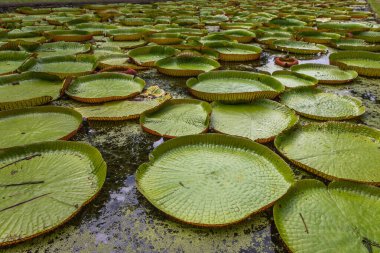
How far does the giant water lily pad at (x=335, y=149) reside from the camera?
5.77 feet

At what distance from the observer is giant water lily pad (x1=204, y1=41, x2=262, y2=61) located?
403 centimetres

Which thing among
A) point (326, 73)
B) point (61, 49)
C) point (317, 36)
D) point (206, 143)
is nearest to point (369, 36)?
point (317, 36)

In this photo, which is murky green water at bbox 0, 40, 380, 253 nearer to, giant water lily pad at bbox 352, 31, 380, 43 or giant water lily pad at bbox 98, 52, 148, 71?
giant water lily pad at bbox 98, 52, 148, 71

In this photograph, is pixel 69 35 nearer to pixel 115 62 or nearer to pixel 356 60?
pixel 115 62

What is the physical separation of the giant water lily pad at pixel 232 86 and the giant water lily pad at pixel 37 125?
1.16 meters

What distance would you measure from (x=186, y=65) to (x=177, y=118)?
1476mm

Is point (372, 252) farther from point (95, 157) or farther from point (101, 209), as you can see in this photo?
point (95, 157)

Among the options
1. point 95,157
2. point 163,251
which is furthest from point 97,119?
point 163,251

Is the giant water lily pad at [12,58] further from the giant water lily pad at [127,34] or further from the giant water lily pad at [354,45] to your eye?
the giant water lily pad at [354,45]

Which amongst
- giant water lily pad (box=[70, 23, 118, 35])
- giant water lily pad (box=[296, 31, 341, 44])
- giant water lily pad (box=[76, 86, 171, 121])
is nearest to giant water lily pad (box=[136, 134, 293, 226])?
giant water lily pad (box=[76, 86, 171, 121])

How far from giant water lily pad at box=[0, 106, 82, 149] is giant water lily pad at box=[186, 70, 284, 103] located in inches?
45.7

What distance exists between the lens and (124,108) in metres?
2.52

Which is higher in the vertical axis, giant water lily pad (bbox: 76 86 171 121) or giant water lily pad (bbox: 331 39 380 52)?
giant water lily pad (bbox: 331 39 380 52)

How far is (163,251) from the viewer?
1325 mm
